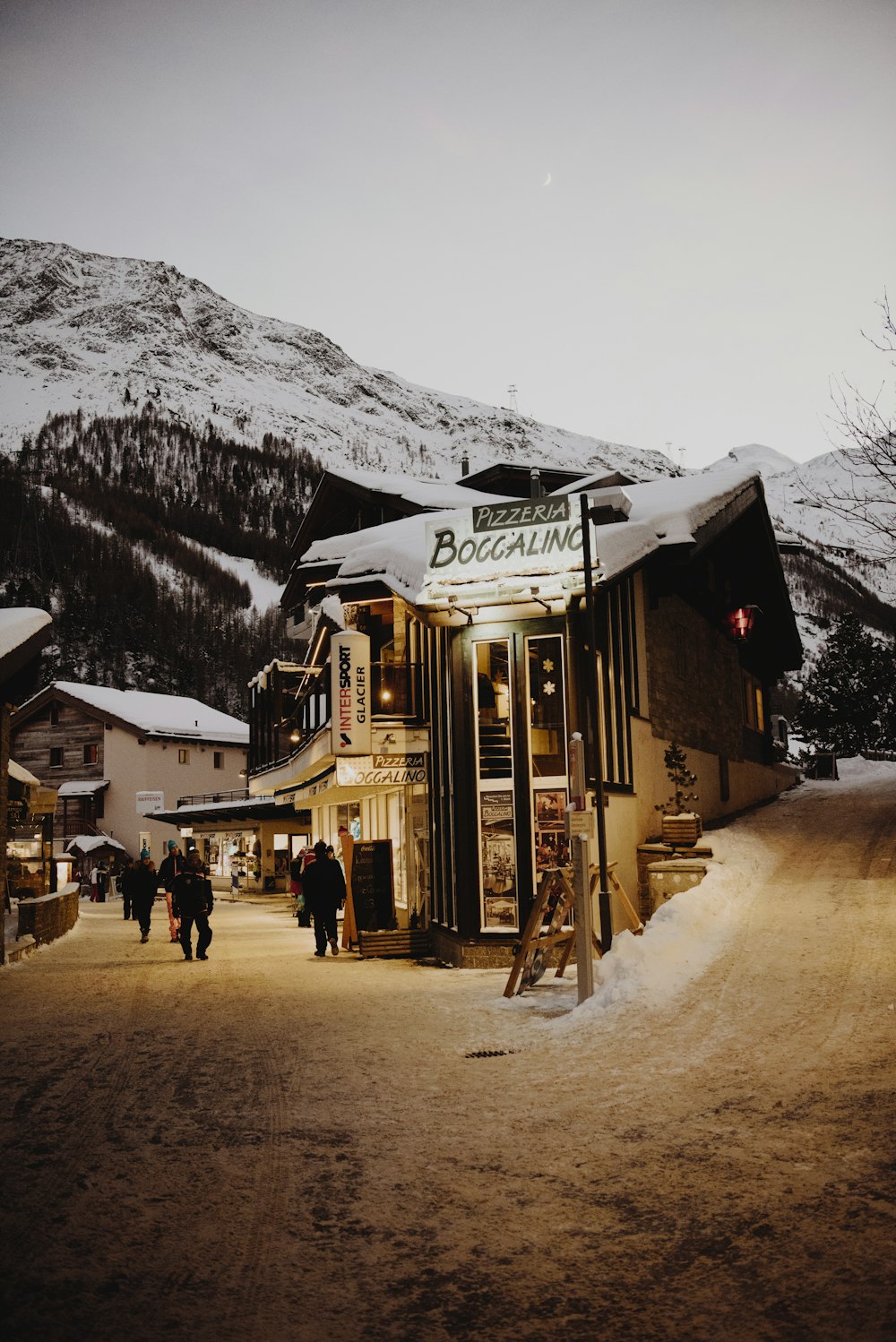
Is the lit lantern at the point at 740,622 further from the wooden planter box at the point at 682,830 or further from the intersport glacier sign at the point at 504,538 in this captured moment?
the intersport glacier sign at the point at 504,538

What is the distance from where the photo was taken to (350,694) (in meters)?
16.8

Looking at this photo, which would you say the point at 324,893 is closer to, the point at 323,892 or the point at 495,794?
the point at 323,892

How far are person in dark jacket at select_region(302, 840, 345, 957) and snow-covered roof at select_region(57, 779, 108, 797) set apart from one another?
39.3m

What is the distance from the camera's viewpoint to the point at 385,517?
25203mm

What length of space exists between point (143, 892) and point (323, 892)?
587 centimetres

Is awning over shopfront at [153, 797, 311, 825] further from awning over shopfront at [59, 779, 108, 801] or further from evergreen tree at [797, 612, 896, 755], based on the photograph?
evergreen tree at [797, 612, 896, 755]

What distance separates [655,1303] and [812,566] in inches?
5212

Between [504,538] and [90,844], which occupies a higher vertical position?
[504,538]

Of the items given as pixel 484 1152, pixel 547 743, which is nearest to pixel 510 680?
pixel 547 743

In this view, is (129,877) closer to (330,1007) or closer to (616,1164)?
(330,1007)

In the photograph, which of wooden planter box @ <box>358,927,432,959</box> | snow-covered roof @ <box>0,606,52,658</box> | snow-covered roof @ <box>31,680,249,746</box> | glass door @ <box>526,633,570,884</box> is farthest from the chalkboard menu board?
snow-covered roof @ <box>31,680,249,746</box>

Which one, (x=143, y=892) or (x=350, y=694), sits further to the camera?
(x=143, y=892)

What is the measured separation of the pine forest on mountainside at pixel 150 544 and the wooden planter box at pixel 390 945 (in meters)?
57.0

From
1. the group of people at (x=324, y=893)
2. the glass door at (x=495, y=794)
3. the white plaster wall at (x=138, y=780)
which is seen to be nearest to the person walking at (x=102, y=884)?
the white plaster wall at (x=138, y=780)
